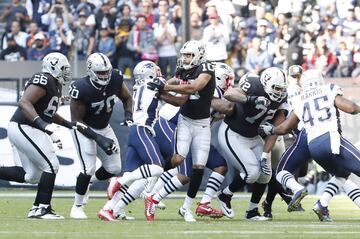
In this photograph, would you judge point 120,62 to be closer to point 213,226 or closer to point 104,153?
point 104,153

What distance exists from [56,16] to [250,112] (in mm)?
9947

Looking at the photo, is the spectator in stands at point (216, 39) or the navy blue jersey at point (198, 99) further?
the spectator in stands at point (216, 39)

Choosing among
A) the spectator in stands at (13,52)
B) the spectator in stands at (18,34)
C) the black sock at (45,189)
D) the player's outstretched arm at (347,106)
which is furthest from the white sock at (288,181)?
the spectator in stands at (18,34)

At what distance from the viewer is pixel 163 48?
67.3 feet

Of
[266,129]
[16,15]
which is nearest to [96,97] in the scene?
[266,129]

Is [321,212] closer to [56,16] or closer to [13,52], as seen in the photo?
[13,52]

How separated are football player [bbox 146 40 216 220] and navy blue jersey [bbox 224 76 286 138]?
485 millimetres

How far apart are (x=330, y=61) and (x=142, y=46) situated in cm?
322

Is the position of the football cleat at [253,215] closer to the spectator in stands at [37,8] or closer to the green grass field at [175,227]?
the green grass field at [175,227]

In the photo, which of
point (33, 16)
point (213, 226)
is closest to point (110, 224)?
point (213, 226)

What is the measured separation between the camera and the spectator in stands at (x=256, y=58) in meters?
20.4

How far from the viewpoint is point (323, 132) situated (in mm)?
12023

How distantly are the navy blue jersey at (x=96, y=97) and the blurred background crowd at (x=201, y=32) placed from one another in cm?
724

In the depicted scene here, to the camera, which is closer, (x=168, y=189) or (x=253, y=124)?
(x=168, y=189)
